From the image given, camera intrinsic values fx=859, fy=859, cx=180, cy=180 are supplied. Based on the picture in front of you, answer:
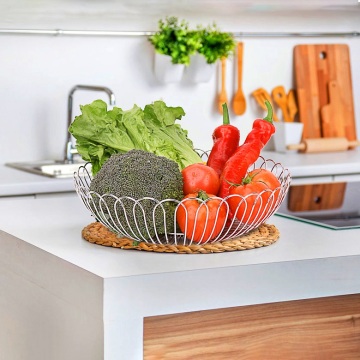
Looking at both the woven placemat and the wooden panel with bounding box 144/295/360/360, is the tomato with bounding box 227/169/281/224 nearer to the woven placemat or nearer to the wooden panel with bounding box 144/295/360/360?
the woven placemat

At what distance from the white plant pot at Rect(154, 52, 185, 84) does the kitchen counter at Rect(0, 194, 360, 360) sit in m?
1.83

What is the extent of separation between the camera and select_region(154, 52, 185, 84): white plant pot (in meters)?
3.43

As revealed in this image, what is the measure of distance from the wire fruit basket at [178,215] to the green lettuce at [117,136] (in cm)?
13

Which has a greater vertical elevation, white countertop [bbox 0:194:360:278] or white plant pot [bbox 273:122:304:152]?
white plant pot [bbox 273:122:304:152]

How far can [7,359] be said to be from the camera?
1.74 meters

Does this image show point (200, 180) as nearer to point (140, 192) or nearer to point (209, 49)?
point (140, 192)

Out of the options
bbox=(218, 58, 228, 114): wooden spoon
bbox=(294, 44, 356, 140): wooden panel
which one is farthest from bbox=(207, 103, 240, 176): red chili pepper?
bbox=(294, 44, 356, 140): wooden panel

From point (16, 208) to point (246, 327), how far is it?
28.7 inches

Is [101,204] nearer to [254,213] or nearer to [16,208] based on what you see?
[254,213]

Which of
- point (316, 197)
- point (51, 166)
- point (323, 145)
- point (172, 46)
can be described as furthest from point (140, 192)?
point (323, 145)

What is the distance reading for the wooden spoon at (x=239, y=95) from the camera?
3.67 meters

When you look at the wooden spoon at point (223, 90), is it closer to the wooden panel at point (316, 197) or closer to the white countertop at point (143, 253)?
the wooden panel at point (316, 197)

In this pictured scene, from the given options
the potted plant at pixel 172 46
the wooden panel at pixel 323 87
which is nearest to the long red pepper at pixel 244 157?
the potted plant at pixel 172 46

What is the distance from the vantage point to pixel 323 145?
12.3 feet
